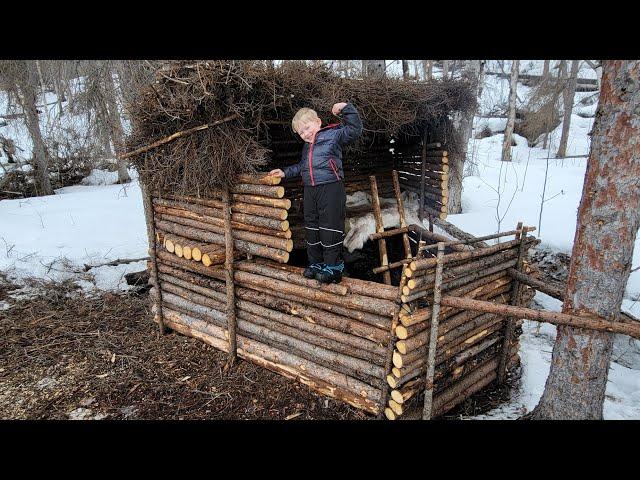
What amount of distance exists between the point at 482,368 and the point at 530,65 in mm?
28789

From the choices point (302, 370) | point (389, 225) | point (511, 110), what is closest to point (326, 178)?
point (302, 370)

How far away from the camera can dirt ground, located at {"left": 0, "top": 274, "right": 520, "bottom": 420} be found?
503cm

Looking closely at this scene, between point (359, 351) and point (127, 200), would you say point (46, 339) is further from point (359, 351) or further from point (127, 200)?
point (127, 200)

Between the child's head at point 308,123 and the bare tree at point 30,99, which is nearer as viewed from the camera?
the child's head at point 308,123

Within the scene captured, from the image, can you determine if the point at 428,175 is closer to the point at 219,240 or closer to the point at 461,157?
the point at 461,157

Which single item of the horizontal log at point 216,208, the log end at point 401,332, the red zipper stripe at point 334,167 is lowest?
the log end at point 401,332

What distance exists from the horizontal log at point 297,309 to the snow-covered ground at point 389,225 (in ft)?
6.49

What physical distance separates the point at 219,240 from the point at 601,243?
175 inches

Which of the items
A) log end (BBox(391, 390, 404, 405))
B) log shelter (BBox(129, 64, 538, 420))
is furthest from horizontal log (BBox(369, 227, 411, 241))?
log end (BBox(391, 390, 404, 405))

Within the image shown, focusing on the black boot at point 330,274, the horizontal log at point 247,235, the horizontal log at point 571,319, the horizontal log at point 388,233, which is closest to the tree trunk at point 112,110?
the horizontal log at point 247,235

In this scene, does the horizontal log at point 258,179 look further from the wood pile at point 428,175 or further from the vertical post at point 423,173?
the vertical post at point 423,173

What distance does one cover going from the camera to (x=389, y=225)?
779 centimetres

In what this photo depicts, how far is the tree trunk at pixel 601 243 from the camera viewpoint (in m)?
3.02

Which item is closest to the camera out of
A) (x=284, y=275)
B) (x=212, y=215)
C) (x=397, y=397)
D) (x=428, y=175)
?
(x=397, y=397)
